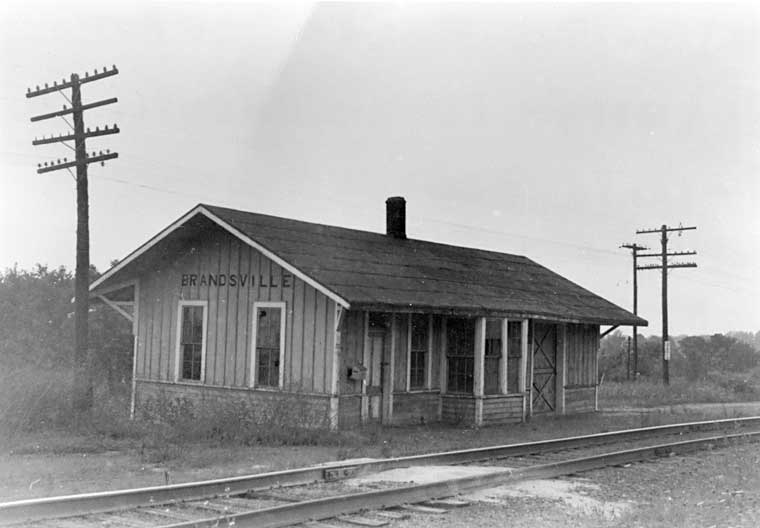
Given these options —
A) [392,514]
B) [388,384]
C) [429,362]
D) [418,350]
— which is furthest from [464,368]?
[392,514]

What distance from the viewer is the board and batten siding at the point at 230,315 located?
16734mm

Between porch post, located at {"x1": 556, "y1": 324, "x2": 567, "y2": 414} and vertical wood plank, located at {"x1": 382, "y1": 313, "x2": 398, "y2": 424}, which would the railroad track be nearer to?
vertical wood plank, located at {"x1": 382, "y1": 313, "x2": 398, "y2": 424}

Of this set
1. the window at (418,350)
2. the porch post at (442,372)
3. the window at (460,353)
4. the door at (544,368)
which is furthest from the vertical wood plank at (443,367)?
the door at (544,368)

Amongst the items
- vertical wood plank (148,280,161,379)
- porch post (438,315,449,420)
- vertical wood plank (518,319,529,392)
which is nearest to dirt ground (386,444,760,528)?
porch post (438,315,449,420)

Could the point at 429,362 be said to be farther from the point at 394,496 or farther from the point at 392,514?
the point at 392,514

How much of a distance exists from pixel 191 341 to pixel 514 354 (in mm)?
7477

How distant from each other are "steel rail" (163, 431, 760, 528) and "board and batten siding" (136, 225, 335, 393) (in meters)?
5.68

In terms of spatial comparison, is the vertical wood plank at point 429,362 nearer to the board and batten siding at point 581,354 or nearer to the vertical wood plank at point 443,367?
the vertical wood plank at point 443,367

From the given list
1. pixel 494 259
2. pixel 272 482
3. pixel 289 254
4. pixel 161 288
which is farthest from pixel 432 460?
pixel 494 259

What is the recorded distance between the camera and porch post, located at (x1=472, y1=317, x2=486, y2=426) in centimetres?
1891

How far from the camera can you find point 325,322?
654 inches

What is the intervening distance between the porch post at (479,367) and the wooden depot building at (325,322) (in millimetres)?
22

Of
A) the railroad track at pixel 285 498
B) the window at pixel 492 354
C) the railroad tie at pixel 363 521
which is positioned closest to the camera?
the railroad track at pixel 285 498

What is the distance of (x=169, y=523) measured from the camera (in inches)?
302
